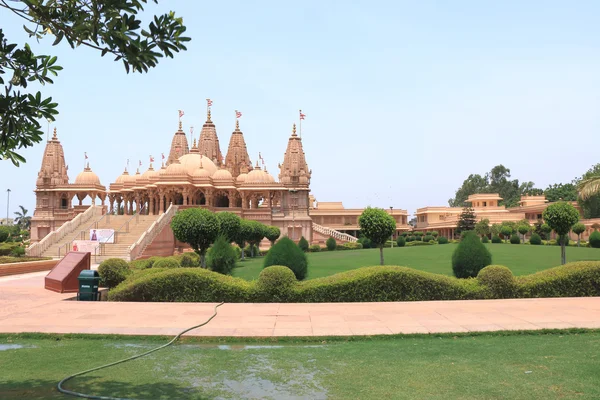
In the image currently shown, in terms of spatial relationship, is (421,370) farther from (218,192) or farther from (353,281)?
(218,192)

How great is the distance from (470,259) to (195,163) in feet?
123

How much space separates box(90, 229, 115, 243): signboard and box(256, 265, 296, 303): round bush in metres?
21.5

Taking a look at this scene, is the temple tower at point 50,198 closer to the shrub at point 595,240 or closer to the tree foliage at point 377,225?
the tree foliage at point 377,225

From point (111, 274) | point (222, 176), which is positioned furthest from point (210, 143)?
point (111, 274)

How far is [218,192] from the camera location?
48.4 m

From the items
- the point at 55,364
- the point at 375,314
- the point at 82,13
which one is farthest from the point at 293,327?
the point at 82,13

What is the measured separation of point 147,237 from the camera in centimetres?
3170

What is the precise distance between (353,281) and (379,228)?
822cm

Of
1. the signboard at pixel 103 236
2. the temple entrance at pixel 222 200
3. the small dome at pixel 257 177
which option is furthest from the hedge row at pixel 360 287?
the temple entrance at pixel 222 200

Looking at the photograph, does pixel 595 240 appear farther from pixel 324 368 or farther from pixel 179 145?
pixel 179 145

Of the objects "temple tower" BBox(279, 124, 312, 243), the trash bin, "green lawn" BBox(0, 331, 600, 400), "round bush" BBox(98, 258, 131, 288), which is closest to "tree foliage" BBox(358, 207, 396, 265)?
"round bush" BBox(98, 258, 131, 288)

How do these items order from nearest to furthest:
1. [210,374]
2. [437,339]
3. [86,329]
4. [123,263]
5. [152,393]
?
[152,393] < [210,374] < [437,339] < [86,329] < [123,263]

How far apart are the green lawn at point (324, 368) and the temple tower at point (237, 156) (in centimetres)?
4976

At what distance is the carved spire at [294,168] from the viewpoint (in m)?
49.7
